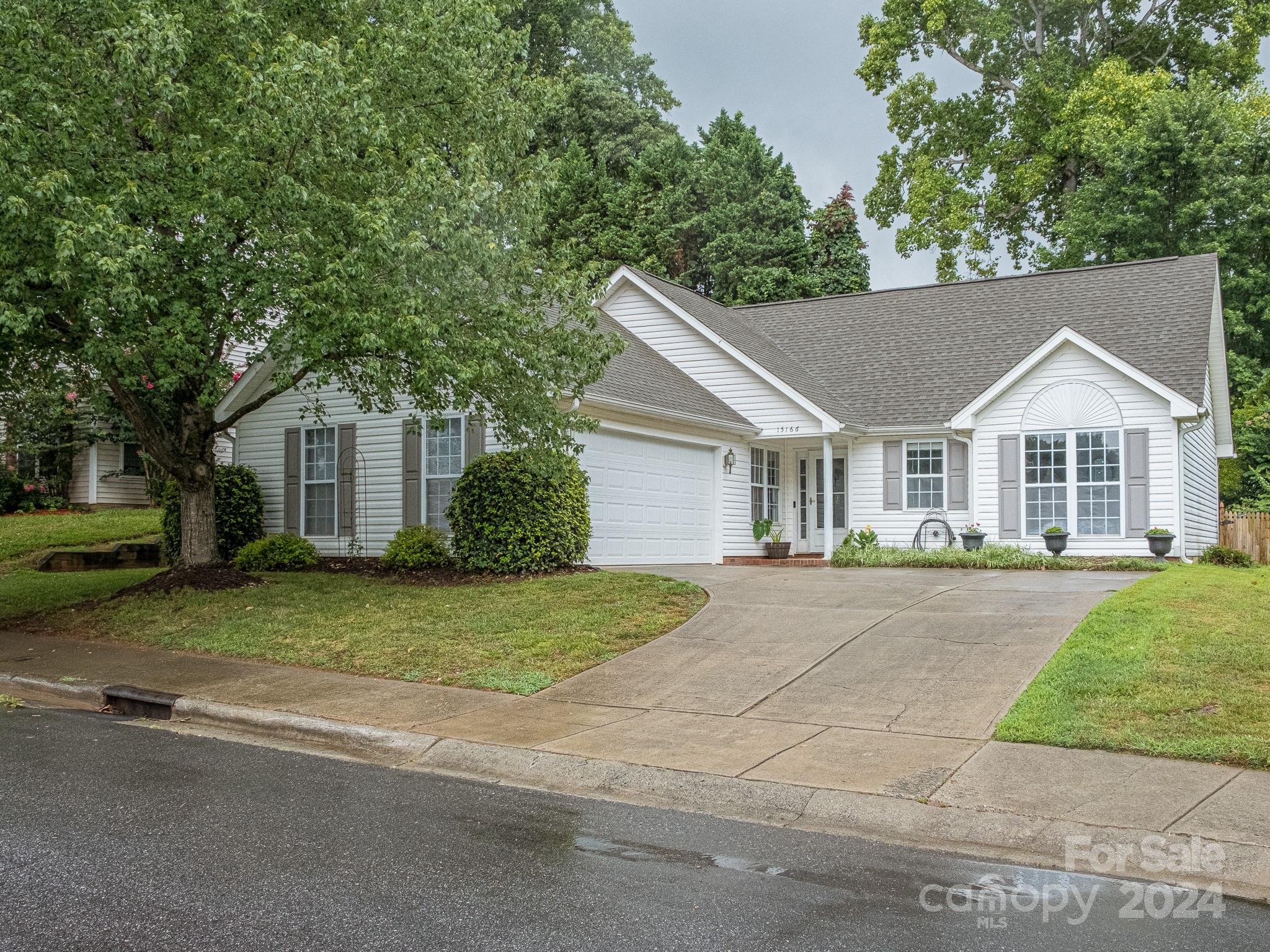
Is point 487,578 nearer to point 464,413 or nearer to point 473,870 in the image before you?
point 464,413

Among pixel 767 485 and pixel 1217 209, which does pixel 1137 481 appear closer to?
pixel 767 485

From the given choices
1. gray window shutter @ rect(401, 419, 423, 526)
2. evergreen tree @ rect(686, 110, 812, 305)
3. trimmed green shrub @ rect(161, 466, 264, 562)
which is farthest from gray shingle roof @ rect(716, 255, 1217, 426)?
trimmed green shrub @ rect(161, 466, 264, 562)

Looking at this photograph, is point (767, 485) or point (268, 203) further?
point (767, 485)

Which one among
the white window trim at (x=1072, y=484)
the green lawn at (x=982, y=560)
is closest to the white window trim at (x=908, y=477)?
the green lawn at (x=982, y=560)

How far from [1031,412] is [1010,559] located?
292 cm

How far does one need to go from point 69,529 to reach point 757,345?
15.0 metres

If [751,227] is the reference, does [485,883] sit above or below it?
below

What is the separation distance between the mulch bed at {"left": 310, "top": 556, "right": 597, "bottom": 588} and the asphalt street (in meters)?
8.17

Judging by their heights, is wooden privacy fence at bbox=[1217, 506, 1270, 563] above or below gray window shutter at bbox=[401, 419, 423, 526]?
below

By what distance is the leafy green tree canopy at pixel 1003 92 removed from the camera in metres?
35.1

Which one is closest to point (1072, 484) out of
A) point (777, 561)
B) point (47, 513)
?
point (777, 561)

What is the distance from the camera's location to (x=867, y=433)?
20969mm

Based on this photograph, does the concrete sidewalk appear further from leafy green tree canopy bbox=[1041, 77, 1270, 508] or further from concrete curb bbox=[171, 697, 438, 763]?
leafy green tree canopy bbox=[1041, 77, 1270, 508]

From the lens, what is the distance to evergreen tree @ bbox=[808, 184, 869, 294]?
3550cm
